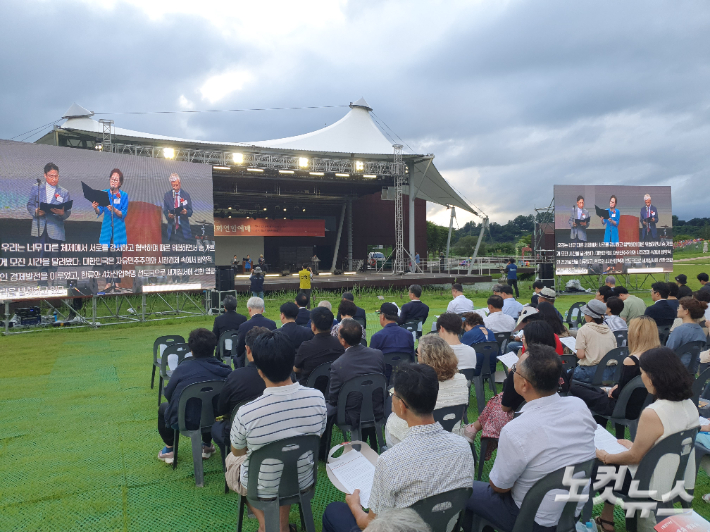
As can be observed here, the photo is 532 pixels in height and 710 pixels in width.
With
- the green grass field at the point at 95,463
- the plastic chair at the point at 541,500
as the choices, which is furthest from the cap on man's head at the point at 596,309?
the plastic chair at the point at 541,500

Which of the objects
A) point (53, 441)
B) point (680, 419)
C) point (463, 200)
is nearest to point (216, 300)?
point (53, 441)

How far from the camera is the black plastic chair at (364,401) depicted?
2.94 meters

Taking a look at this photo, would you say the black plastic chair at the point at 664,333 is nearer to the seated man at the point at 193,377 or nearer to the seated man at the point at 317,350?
the seated man at the point at 317,350

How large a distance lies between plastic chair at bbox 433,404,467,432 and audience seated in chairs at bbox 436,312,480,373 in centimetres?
96

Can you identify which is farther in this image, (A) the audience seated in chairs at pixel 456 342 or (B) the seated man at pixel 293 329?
(B) the seated man at pixel 293 329

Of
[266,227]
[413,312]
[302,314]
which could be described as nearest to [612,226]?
[413,312]

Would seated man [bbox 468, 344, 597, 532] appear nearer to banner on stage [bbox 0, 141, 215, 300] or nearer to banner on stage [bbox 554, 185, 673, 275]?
banner on stage [bbox 0, 141, 215, 300]

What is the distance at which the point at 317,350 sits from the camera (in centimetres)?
358

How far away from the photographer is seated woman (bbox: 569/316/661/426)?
2.84 metres

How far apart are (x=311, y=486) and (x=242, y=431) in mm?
463

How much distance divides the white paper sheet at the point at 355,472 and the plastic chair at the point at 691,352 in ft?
10.5

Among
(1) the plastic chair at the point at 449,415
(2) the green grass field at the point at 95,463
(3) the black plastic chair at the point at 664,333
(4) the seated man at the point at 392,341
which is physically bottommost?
(2) the green grass field at the point at 95,463

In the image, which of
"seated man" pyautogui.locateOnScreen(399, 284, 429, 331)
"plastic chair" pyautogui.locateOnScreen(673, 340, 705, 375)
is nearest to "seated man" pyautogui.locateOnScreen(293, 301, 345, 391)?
"seated man" pyautogui.locateOnScreen(399, 284, 429, 331)

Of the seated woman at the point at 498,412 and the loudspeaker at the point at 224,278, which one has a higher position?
the loudspeaker at the point at 224,278
